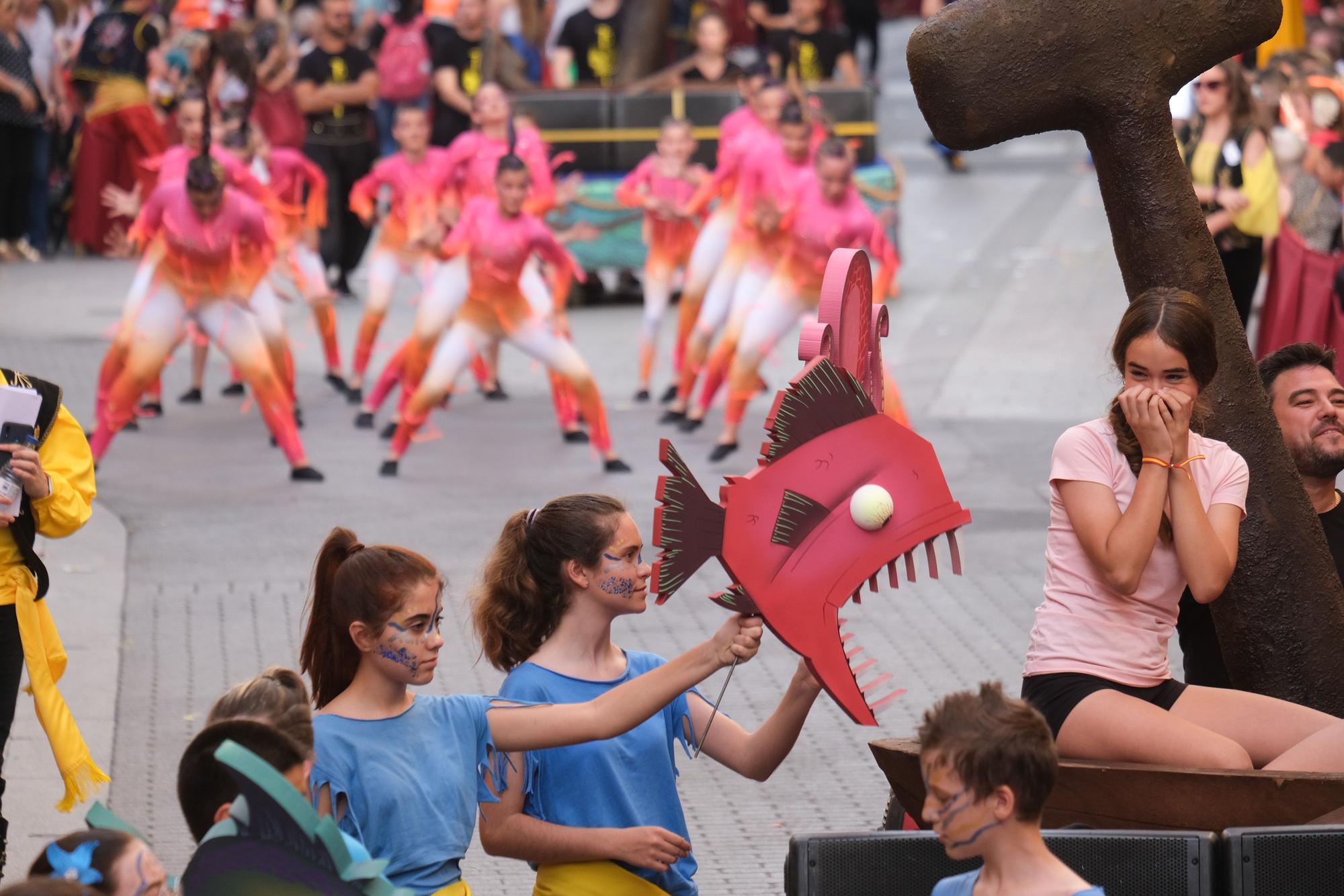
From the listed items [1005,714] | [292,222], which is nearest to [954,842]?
[1005,714]

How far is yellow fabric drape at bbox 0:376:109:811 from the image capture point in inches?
194

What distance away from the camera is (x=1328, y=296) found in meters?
10.0

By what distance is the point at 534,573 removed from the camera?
154 inches

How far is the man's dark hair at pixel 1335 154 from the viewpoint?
1112 centimetres

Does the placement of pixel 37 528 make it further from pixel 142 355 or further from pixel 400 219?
pixel 400 219

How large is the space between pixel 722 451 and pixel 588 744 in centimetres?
721

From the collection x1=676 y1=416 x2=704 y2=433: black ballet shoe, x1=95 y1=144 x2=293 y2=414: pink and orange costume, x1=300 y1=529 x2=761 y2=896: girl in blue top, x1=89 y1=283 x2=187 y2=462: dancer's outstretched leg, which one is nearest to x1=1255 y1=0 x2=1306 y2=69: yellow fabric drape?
x1=676 y1=416 x2=704 y2=433: black ballet shoe

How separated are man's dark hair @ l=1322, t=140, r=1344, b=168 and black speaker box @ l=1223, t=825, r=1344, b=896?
8.51 metres

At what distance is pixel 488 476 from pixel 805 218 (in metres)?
2.27

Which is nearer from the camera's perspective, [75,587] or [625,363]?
[75,587]

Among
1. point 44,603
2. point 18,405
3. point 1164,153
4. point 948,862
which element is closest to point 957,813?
point 948,862

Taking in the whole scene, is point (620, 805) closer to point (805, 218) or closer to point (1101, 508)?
point (1101, 508)

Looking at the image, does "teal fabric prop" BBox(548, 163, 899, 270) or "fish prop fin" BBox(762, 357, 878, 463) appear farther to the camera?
"teal fabric prop" BBox(548, 163, 899, 270)

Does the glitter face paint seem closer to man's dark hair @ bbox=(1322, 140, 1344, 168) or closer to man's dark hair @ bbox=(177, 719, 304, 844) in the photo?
man's dark hair @ bbox=(177, 719, 304, 844)
